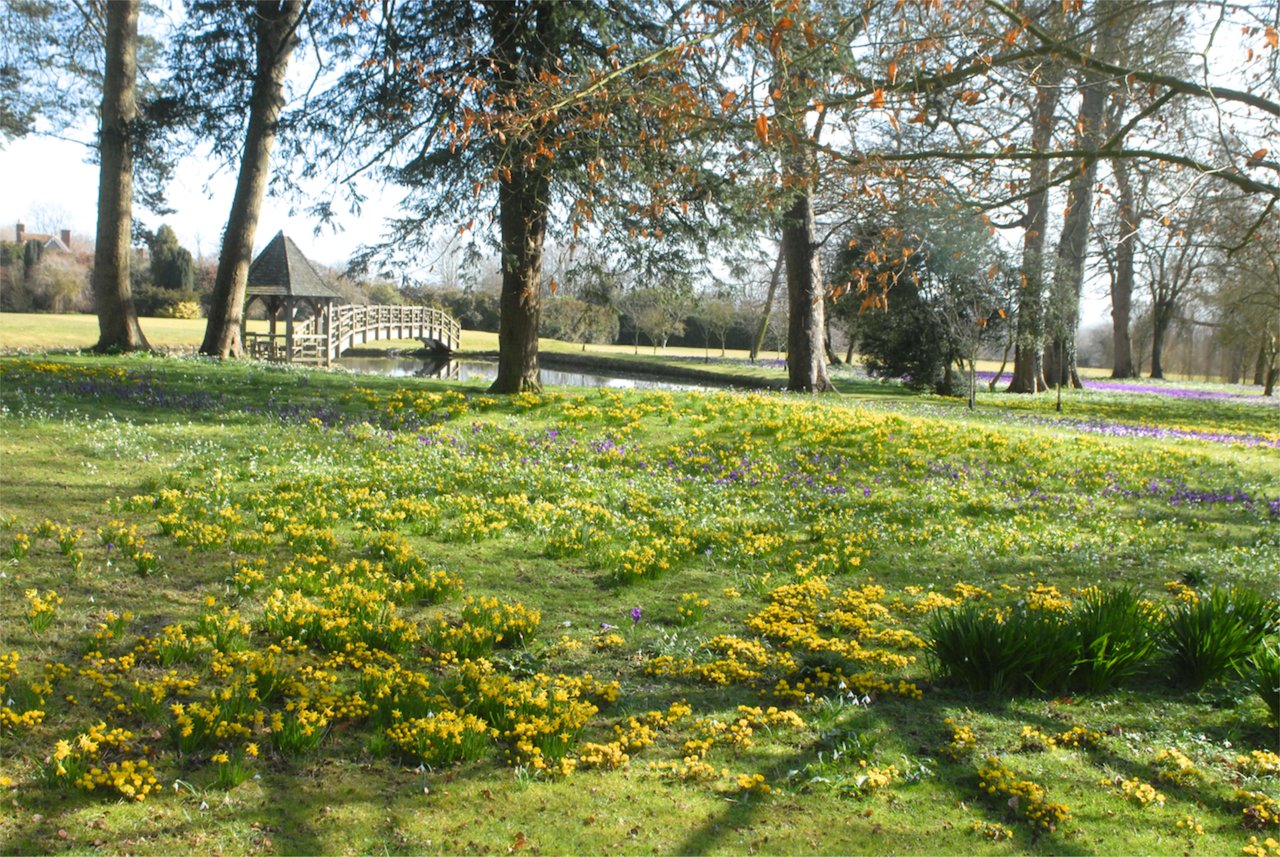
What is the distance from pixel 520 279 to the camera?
551 inches

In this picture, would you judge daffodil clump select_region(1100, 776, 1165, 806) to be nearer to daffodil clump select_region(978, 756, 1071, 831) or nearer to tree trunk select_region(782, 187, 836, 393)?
daffodil clump select_region(978, 756, 1071, 831)

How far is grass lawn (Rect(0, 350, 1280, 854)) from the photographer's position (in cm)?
364

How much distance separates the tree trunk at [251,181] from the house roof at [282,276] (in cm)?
1318

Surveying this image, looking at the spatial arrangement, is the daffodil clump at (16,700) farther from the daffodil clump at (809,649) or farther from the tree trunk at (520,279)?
the tree trunk at (520,279)

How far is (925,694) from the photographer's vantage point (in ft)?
16.7

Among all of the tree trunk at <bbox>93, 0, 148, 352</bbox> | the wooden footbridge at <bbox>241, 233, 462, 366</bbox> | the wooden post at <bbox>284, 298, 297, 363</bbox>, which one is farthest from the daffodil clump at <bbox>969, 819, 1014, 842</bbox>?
the wooden post at <bbox>284, 298, 297, 363</bbox>

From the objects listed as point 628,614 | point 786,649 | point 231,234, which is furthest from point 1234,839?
point 231,234

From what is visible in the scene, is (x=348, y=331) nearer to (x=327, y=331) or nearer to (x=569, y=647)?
(x=327, y=331)

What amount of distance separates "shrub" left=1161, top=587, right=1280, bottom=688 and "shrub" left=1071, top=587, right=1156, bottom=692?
19 centimetres

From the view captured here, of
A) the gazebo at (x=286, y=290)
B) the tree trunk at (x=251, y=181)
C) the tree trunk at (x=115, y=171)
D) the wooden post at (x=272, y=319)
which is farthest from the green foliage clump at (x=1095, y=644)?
the wooden post at (x=272, y=319)

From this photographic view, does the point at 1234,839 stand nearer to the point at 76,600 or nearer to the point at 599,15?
the point at 76,600

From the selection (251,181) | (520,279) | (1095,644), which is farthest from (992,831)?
(251,181)

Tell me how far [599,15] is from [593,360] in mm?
33538

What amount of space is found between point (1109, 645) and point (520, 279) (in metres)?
10.8
